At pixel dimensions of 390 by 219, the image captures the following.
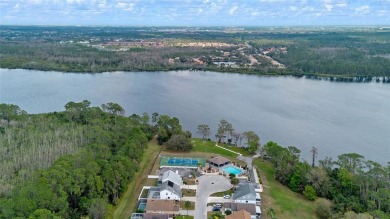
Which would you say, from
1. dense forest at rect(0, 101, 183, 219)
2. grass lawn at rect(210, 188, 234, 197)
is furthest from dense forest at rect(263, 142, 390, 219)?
dense forest at rect(0, 101, 183, 219)

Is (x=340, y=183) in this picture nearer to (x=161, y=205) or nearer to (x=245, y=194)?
(x=245, y=194)

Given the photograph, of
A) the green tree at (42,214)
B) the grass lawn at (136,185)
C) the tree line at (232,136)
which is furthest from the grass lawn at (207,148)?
the green tree at (42,214)

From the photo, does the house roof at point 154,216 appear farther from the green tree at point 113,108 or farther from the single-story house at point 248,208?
the green tree at point 113,108

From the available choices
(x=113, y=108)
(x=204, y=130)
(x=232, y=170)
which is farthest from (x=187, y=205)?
(x=113, y=108)

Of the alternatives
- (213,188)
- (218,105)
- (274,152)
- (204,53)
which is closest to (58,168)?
(213,188)

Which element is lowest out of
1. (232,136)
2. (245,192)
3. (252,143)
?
(245,192)

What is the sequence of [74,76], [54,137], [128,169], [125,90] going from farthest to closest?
[74,76] → [125,90] → [54,137] → [128,169]

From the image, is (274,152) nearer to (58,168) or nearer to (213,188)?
(213,188)
